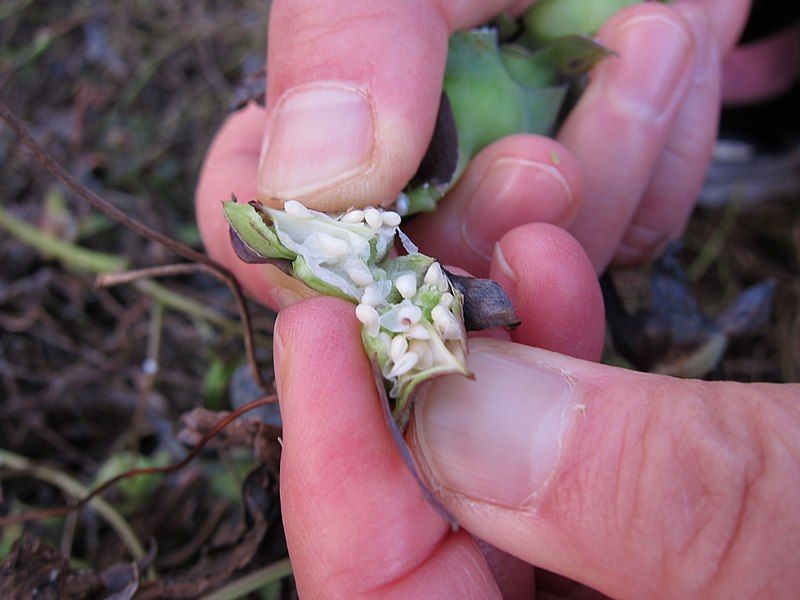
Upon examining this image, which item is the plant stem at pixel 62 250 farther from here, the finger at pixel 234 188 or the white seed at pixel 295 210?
the white seed at pixel 295 210

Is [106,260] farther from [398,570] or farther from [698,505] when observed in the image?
[698,505]

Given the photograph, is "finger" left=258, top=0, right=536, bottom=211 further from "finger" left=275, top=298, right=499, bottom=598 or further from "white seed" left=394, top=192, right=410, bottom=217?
"finger" left=275, top=298, right=499, bottom=598

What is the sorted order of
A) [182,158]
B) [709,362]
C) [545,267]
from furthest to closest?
[182,158] → [709,362] → [545,267]

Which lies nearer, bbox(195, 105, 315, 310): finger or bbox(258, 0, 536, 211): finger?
bbox(258, 0, 536, 211): finger

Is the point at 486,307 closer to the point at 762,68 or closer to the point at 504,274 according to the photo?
the point at 504,274

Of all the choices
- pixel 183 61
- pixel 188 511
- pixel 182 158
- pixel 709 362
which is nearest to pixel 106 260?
pixel 182 158

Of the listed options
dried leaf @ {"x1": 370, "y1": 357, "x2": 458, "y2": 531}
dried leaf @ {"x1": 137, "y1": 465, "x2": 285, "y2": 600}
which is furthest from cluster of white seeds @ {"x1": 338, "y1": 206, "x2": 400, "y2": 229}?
dried leaf @ {"x1": 137, "y1": 465, "x2": 285, "y2": 600}
